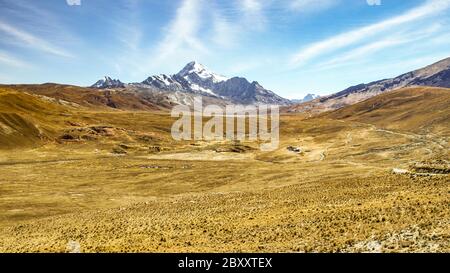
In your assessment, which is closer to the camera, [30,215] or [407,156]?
[30,215]

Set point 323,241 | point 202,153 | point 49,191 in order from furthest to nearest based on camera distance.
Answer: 1. point 202,153
2. point 49,191
3. point 323,241

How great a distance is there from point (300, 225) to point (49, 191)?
213 ft

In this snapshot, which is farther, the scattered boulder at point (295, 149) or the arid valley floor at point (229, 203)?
the scattered boulder at point (295, 149)

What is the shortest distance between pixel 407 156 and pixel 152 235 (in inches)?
3367

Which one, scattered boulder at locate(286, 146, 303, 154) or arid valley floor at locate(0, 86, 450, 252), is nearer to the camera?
arid valley floor at locate(0, 86, 450, 252)

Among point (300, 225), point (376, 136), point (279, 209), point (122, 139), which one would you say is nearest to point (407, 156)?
point (376, 136)

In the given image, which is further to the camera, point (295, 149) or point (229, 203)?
point (295, 149)

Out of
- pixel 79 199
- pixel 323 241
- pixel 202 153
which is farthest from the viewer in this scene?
pixel 202 153

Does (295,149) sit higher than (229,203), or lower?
lower

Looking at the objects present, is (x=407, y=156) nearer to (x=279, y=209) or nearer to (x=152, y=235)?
(x=279, y=209)

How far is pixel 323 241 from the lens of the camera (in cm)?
2919

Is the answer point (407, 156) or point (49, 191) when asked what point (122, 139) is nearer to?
point (49, 191)
